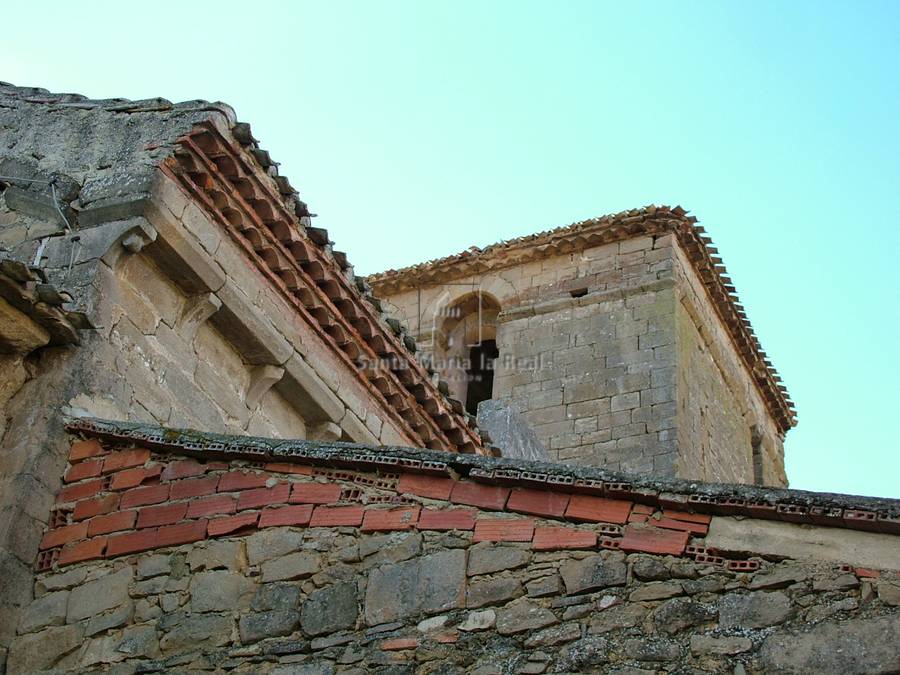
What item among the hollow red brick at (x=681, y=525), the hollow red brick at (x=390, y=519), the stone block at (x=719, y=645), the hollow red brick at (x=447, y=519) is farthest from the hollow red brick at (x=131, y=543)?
the stone block at (x=719, y=645)

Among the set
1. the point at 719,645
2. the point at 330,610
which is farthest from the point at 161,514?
the point at 719,645

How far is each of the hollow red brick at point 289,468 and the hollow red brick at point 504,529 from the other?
0.89 m

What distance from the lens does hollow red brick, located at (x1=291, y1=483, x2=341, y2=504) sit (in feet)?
20.2

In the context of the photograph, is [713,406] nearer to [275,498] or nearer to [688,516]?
[275,498]

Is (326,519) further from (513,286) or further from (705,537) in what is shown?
(513,286)

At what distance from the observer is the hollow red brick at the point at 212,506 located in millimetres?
6336

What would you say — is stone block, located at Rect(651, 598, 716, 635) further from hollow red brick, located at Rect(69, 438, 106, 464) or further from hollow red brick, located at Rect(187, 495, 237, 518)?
hollow red brick, located at Rect(69, 438, 106, 464)

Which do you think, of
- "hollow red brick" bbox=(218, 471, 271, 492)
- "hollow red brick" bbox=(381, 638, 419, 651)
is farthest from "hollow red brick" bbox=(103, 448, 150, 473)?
"hollow red brick" bbox=(381, 638, 419, 651)

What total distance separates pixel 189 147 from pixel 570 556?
3705 millimetres

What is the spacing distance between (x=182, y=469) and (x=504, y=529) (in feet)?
5.48

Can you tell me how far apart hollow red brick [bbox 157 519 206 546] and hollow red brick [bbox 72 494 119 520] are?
1.13 ft

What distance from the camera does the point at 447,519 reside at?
19.3 feet

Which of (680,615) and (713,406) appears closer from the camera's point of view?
(680,615)

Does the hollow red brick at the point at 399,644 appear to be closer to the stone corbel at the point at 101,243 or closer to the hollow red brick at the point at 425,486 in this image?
the hollow red brick at the point at 425,486
